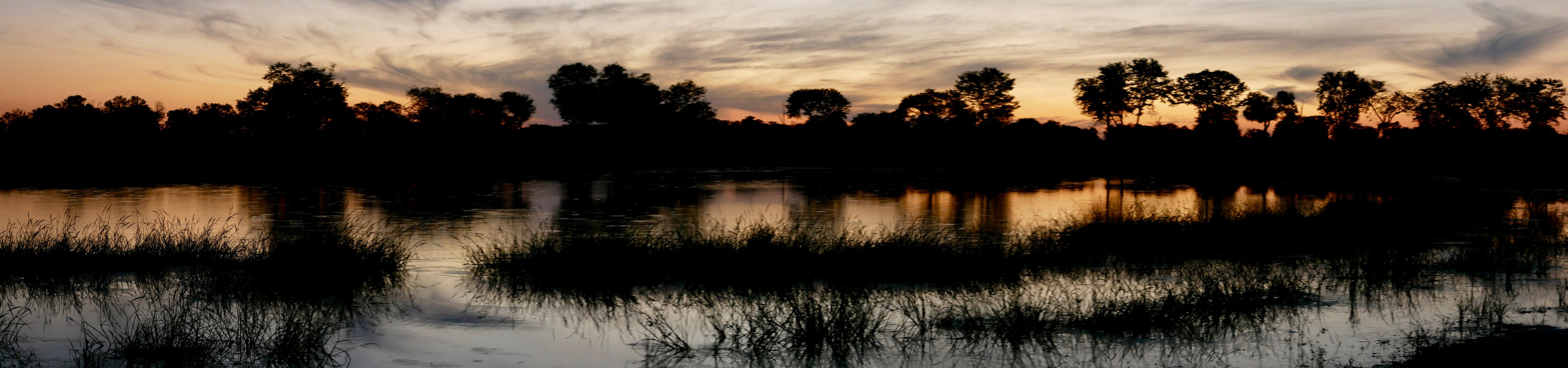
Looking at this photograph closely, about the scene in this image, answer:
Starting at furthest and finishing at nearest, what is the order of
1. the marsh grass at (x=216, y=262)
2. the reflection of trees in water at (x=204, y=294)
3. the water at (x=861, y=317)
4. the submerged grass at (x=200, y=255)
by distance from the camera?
the submerged grass at (x=200, y=255) → the marsh grass at (x=216, y=262) → the water at (x=861, y=317) → the reflection of trees in water at (x=204, y=294)

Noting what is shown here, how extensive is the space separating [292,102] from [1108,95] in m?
96.9

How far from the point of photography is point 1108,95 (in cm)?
11725

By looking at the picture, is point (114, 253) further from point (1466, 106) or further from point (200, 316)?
point (1466, 106)

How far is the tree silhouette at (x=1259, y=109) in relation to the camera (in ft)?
382

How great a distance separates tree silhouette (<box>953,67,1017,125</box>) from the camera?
129625 mm

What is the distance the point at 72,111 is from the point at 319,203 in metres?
105

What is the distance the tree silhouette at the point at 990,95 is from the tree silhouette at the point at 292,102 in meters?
81.0

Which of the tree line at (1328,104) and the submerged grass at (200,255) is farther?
the tree line at (1328,104)

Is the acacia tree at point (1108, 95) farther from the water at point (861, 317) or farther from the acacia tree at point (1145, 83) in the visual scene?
the water at point (861, 317)

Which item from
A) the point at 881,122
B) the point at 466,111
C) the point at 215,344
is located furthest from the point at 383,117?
the point at 215,344

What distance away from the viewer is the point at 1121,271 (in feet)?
50.1

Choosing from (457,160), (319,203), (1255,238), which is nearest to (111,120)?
(457,160)

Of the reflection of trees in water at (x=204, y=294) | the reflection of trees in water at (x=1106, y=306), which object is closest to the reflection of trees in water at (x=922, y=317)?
the reflection of trees in water at (x=1106, y=306)

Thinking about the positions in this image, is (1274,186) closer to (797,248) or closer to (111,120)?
(797,248)
